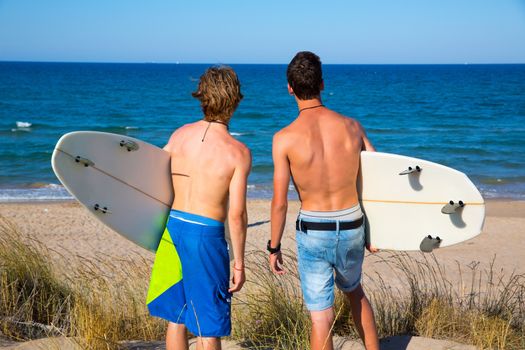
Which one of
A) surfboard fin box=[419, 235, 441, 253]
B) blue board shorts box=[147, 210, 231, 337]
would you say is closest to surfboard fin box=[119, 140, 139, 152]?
blue board shorts box=[147, 210, 231, 337]

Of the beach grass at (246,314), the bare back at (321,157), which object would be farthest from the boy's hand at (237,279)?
the beach grass at (246,314)

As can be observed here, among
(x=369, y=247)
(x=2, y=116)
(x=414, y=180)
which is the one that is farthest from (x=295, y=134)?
(x=2, y=116)

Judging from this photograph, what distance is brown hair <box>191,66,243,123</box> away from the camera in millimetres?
3059

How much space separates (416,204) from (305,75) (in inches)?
49.0

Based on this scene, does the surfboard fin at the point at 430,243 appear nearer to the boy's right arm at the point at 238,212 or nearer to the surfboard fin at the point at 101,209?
the boy's right arm at the point at 238,212

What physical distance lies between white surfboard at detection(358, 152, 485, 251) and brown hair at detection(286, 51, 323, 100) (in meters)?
0.64

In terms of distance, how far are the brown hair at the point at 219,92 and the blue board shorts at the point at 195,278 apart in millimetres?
523

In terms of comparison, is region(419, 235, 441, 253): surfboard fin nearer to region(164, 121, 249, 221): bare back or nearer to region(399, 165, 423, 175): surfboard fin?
region(399, 165, 423, 175): surfboard fin

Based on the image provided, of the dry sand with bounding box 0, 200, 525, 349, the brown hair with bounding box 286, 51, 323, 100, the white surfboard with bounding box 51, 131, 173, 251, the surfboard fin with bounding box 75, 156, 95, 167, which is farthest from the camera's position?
the dry sand with bounding box 0, 200, 525, 349

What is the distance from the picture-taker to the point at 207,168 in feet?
10.00

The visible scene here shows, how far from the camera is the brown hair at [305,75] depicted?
3.13 meters

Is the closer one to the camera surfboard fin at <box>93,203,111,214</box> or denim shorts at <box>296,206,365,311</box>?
denim shorts at <box>296,206,365,311</box>

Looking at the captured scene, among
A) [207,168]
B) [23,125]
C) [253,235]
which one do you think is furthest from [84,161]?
[23,125]

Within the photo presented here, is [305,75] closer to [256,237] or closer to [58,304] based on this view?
[58,304]
